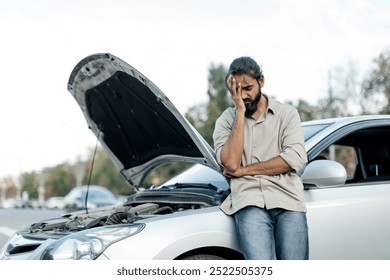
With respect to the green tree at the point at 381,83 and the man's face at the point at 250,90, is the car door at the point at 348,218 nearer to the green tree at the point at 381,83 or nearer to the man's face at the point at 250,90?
the man's face at the point at 250,90

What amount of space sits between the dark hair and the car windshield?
3.23ft

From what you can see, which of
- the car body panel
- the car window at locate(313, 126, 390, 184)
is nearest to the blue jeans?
the car body panel

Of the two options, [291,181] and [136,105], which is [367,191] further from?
[136,105]

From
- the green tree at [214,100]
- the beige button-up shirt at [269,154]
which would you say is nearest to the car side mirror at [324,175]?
the beige button-up shirt at [269,154]

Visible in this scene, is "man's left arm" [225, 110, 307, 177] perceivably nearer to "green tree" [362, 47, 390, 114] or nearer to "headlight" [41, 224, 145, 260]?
"headlight" [41, 224, 145, 260]

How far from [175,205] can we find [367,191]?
1.43m

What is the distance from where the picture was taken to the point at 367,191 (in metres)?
4.45

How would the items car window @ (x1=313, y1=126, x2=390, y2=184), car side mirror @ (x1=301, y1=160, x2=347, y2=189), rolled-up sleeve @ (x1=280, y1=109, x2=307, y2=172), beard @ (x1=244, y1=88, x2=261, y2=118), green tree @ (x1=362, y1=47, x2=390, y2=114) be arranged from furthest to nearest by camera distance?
green tree @ (x1=362, y1=47, x2=390, y2=114)
car window @ (x1=313, y1=126, x2=390, y2=184)
car side mirror @ (x1=301, y1=160, x2=347, y2=189)
beard @ (x1=244, y1=88, x2=261, y2=118)
rolled-up sleeve @ (x1=280, y1=109, x2=307, y2=172)

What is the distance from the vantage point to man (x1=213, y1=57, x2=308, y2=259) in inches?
→ 146

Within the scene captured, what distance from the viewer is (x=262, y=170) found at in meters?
3.77
